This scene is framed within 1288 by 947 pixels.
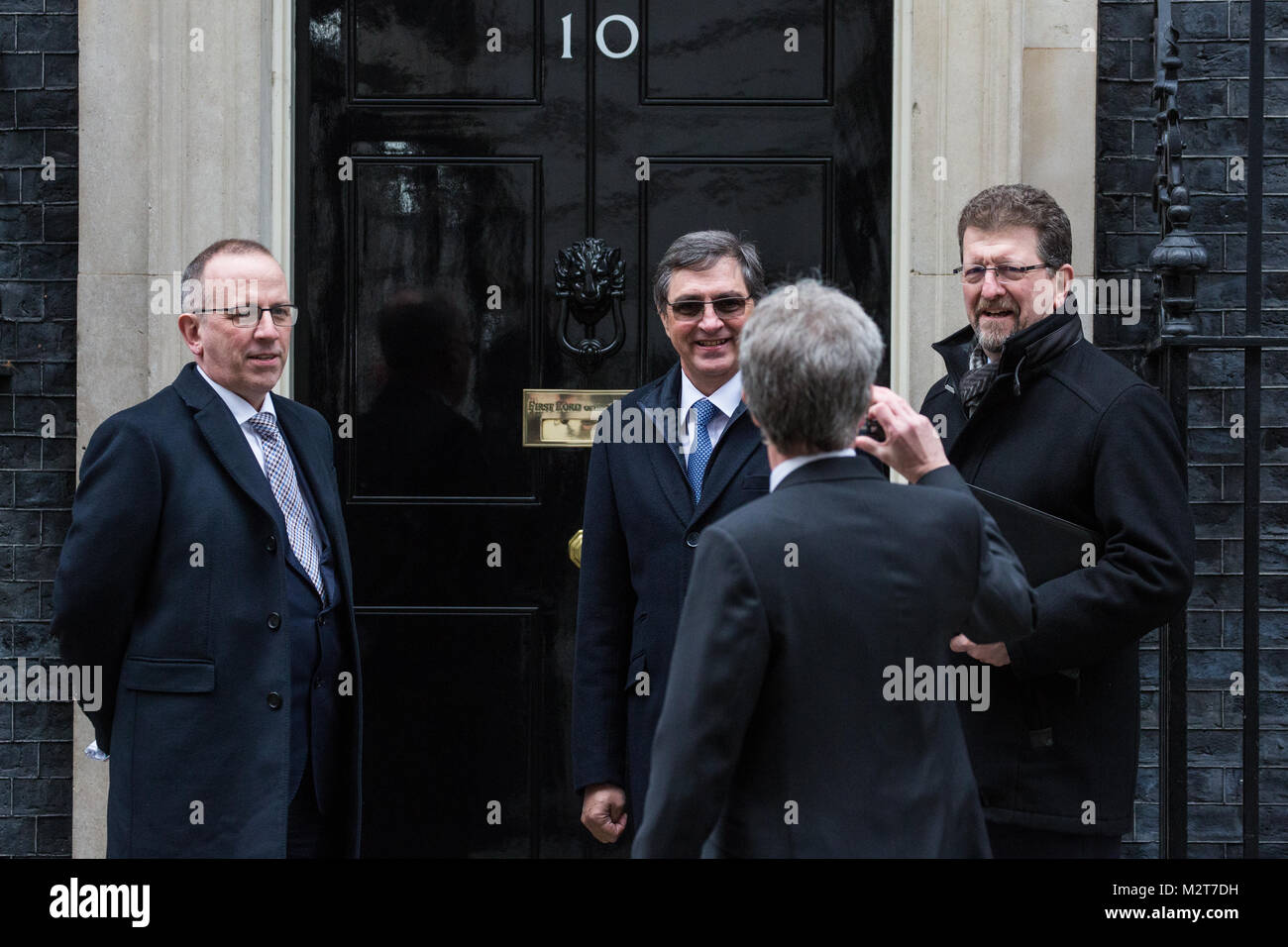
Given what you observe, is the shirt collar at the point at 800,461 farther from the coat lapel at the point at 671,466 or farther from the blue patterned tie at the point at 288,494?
the blue patterned tie at the point at 288,494

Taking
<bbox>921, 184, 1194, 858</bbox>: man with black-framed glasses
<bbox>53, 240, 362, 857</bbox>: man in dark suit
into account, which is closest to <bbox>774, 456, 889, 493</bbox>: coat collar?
<bbox>921, 184, 1194, 858</bbox>: man with black-framed glasses

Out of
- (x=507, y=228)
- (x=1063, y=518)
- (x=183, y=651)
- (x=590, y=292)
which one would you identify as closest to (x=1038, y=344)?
(x=1063, y=518)

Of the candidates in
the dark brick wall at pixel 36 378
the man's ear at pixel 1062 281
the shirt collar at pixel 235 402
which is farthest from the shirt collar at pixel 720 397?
the dark brick wall at pixel 36 378

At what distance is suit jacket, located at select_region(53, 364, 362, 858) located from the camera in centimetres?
315

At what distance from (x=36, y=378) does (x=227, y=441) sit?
1.80 meters

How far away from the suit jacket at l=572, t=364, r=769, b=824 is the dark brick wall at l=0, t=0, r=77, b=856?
2271 millimetres

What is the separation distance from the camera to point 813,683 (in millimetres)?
2189

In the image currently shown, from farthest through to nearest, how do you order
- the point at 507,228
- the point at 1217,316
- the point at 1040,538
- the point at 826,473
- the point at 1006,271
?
the point at 507,228, the point at 1217,316, the point at 1006,271, the point at 1040,538, the point at 826,473

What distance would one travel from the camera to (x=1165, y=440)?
299 cm

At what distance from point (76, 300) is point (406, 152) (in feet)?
4.03

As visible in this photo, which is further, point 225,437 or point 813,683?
point 225,437

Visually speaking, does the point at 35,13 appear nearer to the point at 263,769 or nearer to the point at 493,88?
the point at 493,88

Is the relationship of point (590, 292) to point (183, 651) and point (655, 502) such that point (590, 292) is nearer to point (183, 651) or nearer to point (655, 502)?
point (655, 502)
